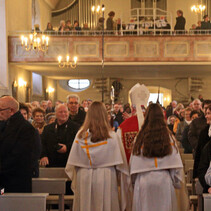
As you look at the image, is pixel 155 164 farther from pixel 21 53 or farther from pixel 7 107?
pixel 21 53

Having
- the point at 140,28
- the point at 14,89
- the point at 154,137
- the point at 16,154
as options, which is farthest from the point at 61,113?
the point at 140,28

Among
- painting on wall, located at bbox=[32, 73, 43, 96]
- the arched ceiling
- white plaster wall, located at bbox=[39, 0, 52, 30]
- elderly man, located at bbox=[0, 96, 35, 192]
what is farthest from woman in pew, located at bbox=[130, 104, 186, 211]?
the arched ceiling

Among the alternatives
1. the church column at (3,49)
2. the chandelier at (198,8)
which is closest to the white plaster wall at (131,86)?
the chandelier at (198,8)

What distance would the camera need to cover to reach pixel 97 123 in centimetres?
490

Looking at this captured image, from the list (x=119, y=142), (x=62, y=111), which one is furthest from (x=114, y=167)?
(x=62, y=111)

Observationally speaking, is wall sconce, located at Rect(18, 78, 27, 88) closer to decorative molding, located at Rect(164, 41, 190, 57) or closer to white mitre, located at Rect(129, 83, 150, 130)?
decorative molding, located at Rect(164, 41, 190, 57)

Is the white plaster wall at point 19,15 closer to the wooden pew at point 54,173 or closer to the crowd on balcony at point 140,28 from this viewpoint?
the crowd on balcony at point 140,28

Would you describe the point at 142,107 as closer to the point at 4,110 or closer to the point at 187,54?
the point at 4,110

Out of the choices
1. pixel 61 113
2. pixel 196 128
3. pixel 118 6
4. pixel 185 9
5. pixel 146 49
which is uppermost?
pixel 118 6

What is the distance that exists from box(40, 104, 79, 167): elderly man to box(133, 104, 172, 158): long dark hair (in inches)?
77.5

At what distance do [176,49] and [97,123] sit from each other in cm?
1370

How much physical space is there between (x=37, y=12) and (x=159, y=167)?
61.2 ft

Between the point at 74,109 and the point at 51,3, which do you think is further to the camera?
the point at 51,3

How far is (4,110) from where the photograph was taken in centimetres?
473
